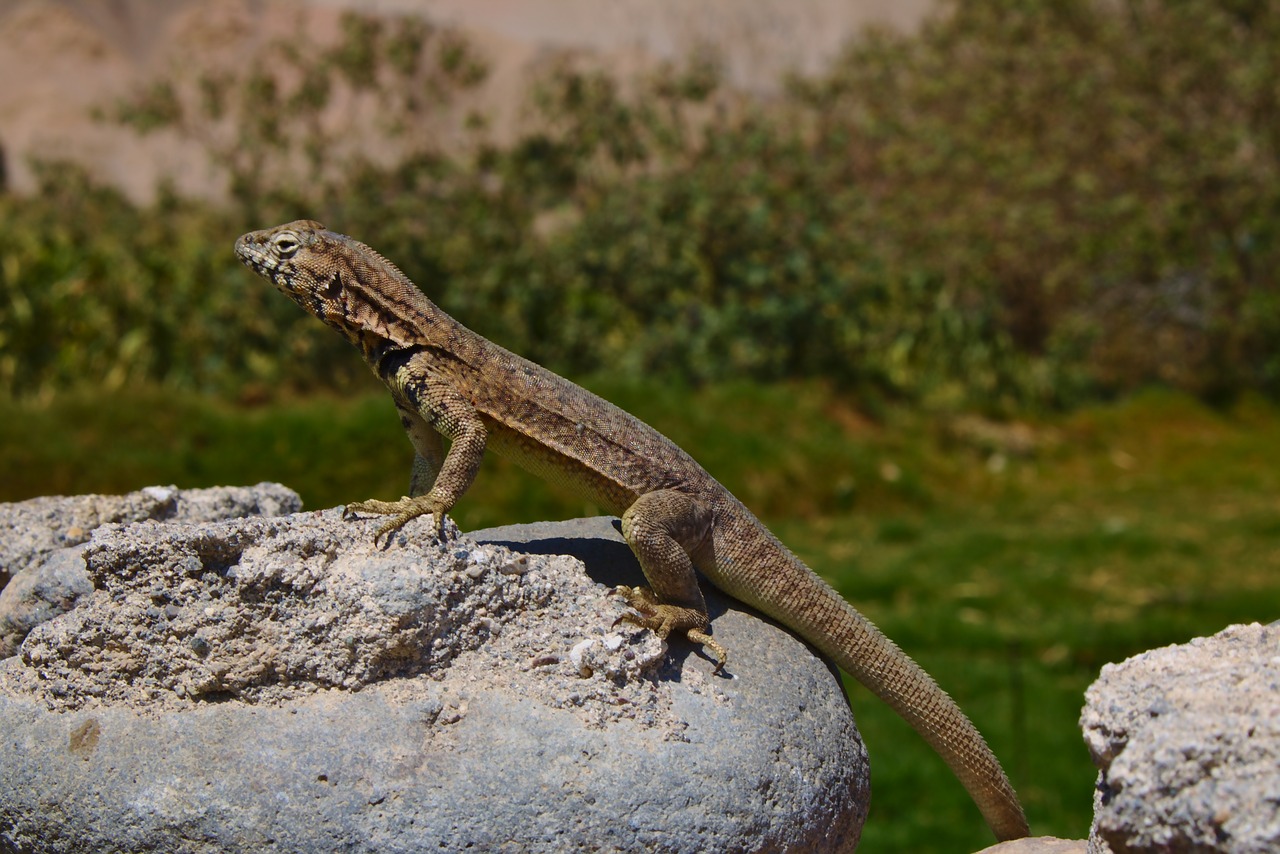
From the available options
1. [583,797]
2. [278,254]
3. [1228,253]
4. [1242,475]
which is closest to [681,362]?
[1242,475]

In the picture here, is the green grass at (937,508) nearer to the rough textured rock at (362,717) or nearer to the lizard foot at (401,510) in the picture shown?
the rough textured rock at (362,717)

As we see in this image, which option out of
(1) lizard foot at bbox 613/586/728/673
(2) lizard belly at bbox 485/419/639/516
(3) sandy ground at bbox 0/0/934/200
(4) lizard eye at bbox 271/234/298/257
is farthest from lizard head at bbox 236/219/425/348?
(3) sandy ground at bbox 0/0/934/200

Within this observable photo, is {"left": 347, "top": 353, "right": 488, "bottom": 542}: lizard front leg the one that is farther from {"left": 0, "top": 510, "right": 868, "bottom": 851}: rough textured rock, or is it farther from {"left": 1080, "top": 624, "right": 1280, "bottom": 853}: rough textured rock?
{"left": 1080, "top": 624, "right": 1280, "bottom": 853}: rough textured rock

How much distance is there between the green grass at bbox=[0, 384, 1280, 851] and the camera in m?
6.57

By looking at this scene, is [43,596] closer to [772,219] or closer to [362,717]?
[362,717]

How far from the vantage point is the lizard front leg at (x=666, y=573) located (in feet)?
11.0

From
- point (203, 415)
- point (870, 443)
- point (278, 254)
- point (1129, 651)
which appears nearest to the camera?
point (278, 254)

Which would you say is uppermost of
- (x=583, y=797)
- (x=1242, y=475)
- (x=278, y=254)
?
(x=278, y=254)

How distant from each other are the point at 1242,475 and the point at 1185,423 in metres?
1.37

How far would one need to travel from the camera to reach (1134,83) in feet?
46.5

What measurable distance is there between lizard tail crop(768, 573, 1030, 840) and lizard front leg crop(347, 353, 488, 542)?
3.19 ft

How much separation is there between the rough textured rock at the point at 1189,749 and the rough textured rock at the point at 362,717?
2.62ft

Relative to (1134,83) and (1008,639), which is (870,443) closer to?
(1008,639)

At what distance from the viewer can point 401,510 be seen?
3334mm
